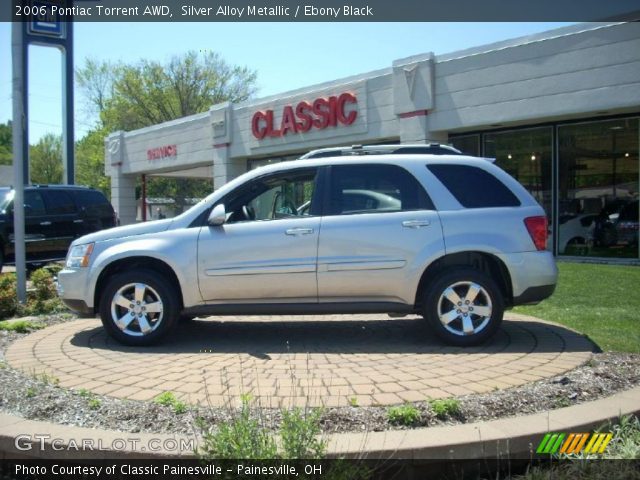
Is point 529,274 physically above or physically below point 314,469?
above

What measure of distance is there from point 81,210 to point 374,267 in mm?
9375

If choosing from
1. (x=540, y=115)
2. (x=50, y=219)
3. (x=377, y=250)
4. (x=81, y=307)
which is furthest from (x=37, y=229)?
(x=540, y=115)

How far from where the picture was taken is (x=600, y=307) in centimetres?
708

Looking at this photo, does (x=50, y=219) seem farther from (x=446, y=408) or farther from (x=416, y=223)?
(x=446, y=408)

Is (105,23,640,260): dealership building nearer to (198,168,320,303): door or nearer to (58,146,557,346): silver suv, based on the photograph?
(58,146,557,346): silver suv

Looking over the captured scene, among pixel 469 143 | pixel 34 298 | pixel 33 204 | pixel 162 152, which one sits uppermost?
pixel 162 152

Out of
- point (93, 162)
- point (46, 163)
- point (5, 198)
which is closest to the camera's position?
point (5, 198)

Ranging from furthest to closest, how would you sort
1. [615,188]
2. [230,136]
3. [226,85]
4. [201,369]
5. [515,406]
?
[226,85], [230,136], [615,188], [201,369], [515,406]

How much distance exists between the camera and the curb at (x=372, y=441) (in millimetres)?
2994

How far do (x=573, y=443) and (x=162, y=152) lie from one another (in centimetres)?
2496

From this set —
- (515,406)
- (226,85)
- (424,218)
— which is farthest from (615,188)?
(226,85)

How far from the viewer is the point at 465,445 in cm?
305

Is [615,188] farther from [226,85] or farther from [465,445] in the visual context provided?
[226,85]

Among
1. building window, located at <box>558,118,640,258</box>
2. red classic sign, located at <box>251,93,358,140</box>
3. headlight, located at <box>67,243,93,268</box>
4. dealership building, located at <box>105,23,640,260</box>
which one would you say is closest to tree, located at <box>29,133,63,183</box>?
red classic sign, located at <box>251,93,358,140</box>
